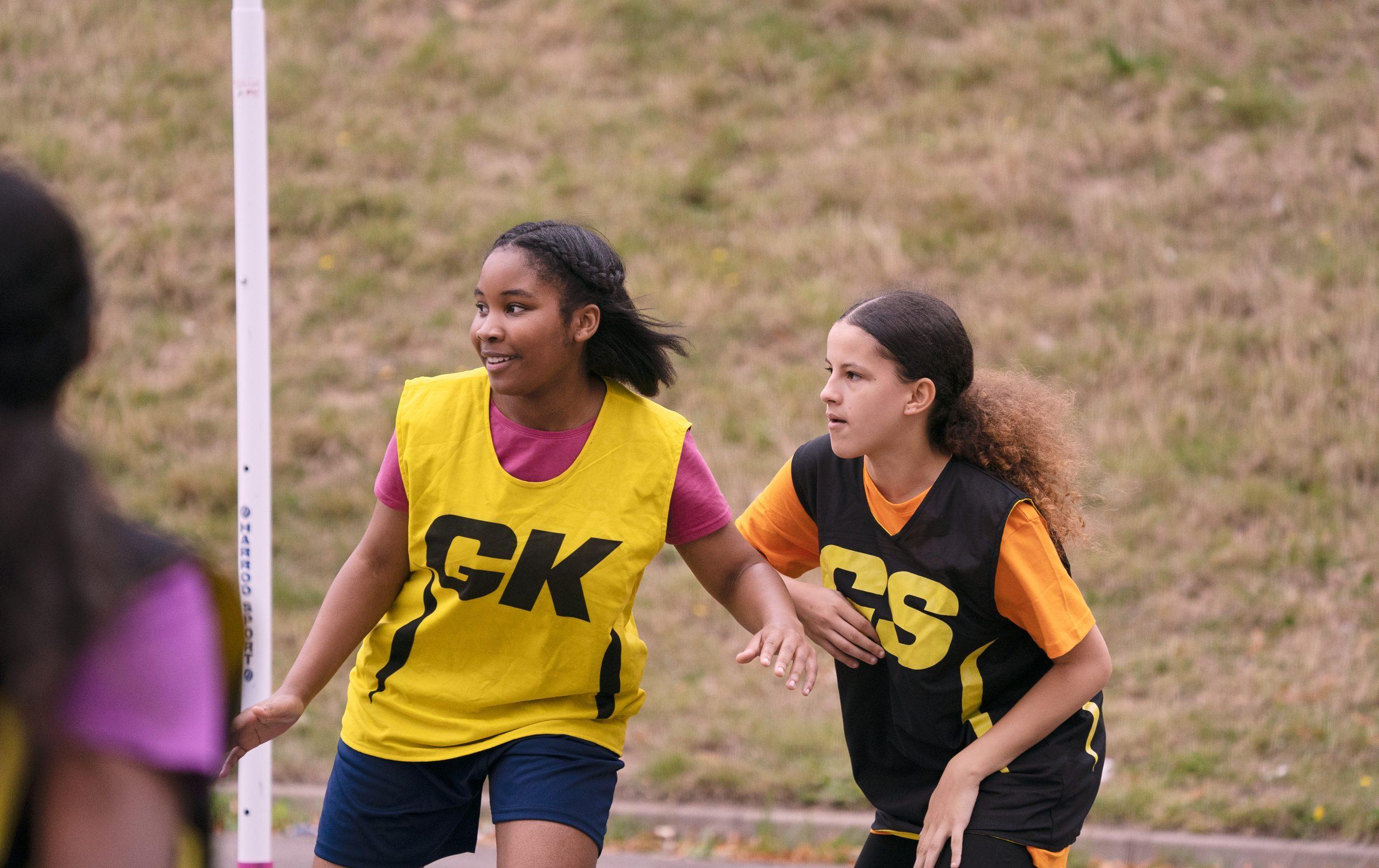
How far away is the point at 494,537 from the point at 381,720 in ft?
1.60

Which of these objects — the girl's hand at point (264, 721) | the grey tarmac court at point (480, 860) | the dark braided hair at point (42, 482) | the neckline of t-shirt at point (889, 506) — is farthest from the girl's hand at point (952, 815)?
the grey tarmac court at point (480, 860)

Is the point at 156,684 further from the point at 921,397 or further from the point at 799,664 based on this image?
the point at 921,397

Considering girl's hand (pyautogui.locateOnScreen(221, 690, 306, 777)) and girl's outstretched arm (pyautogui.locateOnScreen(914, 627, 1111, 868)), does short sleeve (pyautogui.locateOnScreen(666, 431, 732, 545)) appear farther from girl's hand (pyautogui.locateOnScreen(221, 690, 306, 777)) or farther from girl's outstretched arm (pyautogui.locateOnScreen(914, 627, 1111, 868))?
girl's hand (pyautogui.locateOnScreen(221, 690, 306, 777))

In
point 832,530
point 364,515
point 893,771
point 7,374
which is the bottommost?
point 364,515

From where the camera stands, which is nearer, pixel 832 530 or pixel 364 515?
pixel 832 530

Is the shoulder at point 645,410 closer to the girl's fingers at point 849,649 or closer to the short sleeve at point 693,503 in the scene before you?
the short sleeve at point 693,503

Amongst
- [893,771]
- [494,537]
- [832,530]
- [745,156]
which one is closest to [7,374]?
[494,537]

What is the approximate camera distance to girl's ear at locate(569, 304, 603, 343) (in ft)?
9.90

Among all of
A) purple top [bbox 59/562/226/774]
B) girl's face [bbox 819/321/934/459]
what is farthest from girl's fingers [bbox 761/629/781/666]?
purple top [bbox 59/562/226/774]

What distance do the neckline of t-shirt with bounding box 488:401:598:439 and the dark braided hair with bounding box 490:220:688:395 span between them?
155mm

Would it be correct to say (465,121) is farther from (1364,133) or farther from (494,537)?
(494,537)

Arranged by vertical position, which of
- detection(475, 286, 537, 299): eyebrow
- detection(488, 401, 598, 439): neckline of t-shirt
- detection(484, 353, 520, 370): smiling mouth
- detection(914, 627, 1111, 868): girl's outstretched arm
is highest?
detection(475, 286, 537, 299): eyebrow

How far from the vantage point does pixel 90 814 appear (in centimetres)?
134

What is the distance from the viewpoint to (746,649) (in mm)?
2844
